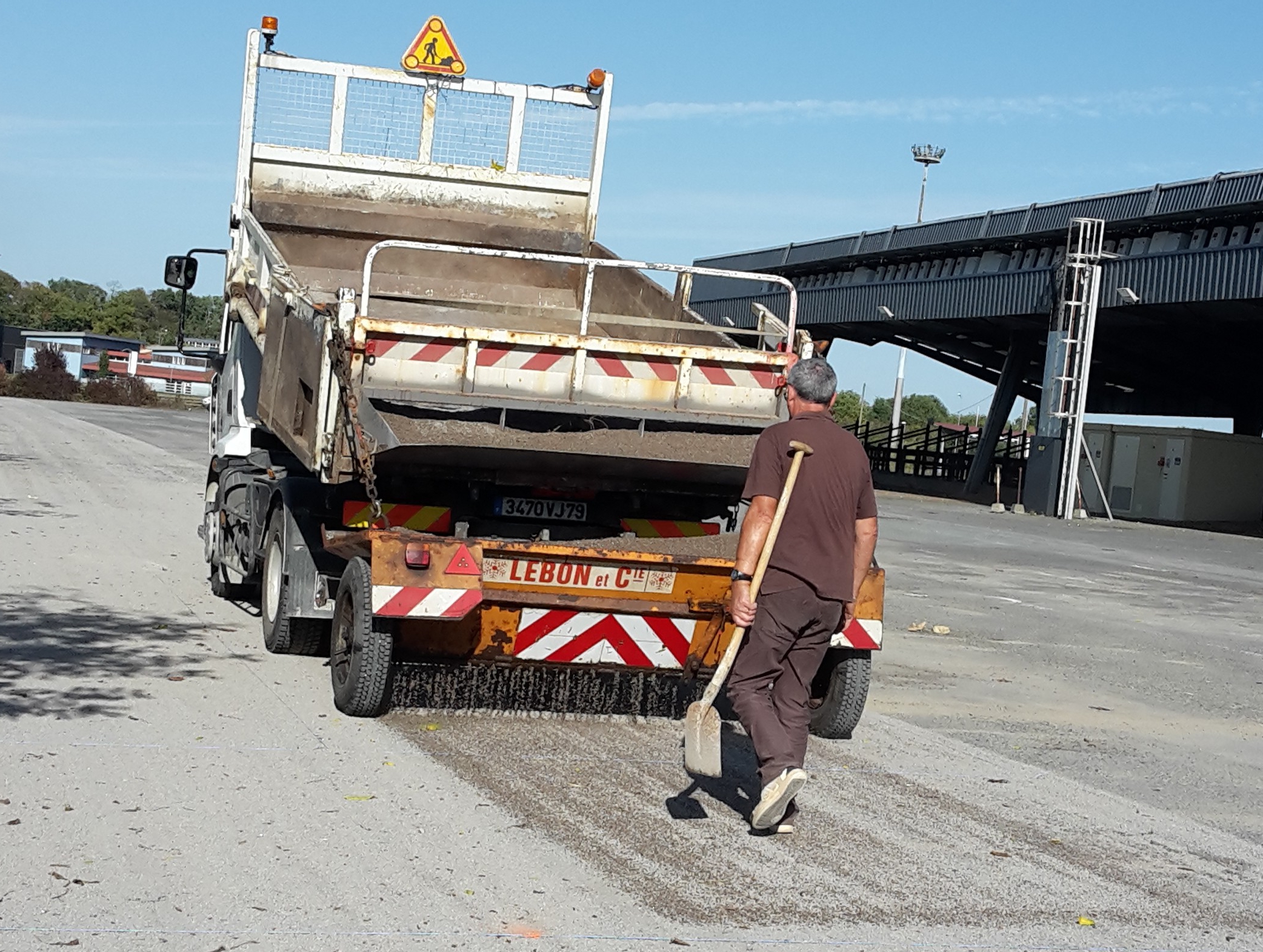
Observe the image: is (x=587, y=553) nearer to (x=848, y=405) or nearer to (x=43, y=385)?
(x=43, y=385)

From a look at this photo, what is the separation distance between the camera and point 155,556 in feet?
48.4

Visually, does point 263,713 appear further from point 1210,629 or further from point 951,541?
point 951,541

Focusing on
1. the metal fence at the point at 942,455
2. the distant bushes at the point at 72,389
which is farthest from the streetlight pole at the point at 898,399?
the distant bushes at the point at 72,389

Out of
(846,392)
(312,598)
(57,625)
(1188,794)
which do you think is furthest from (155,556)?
(846,392)

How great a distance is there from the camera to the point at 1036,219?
40.6 meters

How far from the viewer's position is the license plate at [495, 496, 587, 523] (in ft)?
28.1

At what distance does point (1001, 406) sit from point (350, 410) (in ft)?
147

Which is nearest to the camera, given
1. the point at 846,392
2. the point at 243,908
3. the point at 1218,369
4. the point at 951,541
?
the point at 243,908

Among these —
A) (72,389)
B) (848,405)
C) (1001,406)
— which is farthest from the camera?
(848,405)

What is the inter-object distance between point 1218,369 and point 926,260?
10.4 m

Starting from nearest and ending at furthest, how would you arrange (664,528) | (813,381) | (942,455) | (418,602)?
1. (813,381)
2. (418,602)
3. (664,528)
4. (942,455)

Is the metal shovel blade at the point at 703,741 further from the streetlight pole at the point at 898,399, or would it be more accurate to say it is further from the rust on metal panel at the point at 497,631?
the streetlight pole at the point at 898,399

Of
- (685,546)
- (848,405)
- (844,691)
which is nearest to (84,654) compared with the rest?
(685,546)

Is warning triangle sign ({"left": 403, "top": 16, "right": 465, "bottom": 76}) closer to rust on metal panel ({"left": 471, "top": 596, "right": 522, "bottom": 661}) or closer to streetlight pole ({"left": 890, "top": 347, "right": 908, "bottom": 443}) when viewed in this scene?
rust on metal panel ({"left": 471, "top": 596, "right": 522, "bottom": 661})
